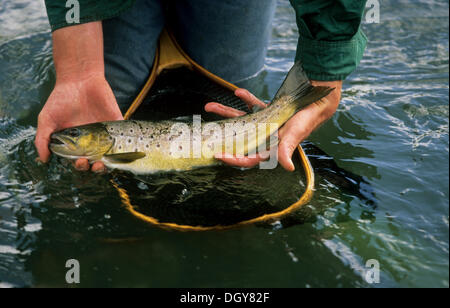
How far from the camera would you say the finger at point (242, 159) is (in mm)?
2225

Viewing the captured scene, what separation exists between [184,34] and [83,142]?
1.41 meters

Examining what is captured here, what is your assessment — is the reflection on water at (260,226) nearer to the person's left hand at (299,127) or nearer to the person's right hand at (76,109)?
the person's left hand at (299,127)

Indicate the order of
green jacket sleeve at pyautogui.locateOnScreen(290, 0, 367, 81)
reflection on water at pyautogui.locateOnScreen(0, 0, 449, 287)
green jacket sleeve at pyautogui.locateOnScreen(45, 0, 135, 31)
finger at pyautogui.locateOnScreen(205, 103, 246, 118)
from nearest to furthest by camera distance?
1. reflection on water at pyautogui.locateOnScreen(0, 0, 449, 287)
2. green jacket sleeve at pyautogui.locateOnScreen(290, 0, 367, 81)
3. green jacket sleeve at pyautogui.locateOnScreen(45, 0, 135, 31)
4. finger at pyautogui.locateOnScreen(205, 103, 246, 118)

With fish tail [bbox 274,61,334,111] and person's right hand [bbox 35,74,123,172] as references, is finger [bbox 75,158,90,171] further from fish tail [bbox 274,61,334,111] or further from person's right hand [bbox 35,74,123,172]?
fish tail [bbox 274,61,334,111]

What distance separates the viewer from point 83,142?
2.25 meters

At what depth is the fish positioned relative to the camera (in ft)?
7.47

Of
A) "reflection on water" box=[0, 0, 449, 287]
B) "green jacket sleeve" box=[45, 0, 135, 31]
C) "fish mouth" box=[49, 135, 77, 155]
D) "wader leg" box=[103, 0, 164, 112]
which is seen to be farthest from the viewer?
"wader leg" box=[103, 0, 164, 112]

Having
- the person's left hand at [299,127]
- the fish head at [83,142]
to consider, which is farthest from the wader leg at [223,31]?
the fish head at [83,142]

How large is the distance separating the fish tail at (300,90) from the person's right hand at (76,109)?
1036mm

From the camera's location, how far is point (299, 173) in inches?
89.1

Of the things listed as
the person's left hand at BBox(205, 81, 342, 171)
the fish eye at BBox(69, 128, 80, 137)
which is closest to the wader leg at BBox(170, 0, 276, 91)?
the person's left hand at BBox(205, 81, 342, 171)

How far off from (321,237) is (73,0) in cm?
192

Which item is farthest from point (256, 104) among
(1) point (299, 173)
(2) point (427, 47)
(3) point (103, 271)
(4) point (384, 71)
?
(2) point (427, 47)
